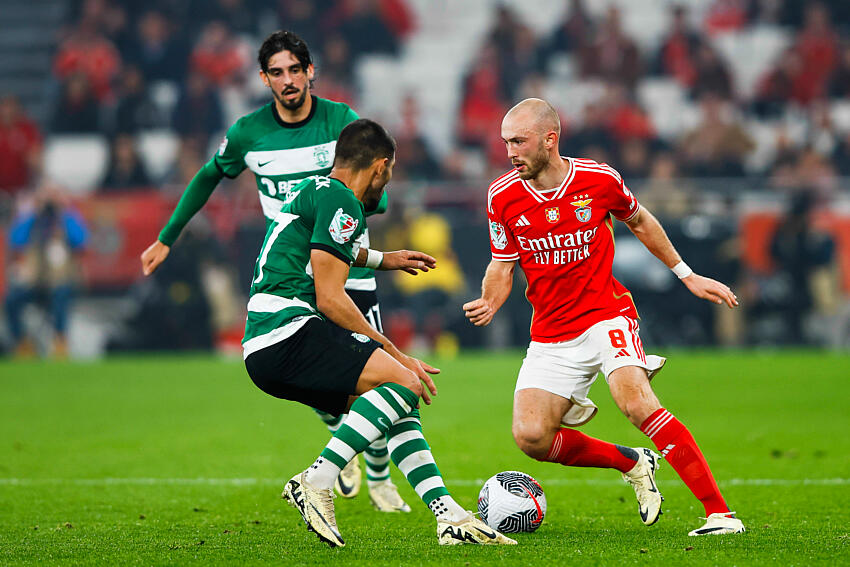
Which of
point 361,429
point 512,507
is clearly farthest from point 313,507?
point 512,507

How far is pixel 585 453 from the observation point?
19.9ft

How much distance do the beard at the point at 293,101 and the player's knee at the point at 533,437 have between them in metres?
2.34

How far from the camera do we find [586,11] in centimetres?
2273

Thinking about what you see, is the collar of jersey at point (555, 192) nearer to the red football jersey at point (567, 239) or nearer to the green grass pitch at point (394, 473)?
the red football jersey at point (567, 239)

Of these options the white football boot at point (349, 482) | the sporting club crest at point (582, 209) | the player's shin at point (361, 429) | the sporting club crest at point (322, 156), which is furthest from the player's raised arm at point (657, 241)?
the white football boot at point (349, 482)

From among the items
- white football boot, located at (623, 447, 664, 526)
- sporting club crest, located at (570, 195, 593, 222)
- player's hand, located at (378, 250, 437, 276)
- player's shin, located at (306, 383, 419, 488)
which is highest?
sporting club crest, located at (570, 195, 593, 222)

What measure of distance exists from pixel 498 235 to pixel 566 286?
0.47 metres

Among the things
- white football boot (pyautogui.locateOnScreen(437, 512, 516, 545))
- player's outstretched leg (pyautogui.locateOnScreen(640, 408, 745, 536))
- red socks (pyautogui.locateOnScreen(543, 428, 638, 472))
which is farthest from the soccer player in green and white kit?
player's outstretched leg (pyautogui.locateOnScreen(640, 408, 745, 536))

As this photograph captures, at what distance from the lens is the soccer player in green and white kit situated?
659 cm

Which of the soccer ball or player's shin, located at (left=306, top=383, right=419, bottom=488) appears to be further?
the soccer ball

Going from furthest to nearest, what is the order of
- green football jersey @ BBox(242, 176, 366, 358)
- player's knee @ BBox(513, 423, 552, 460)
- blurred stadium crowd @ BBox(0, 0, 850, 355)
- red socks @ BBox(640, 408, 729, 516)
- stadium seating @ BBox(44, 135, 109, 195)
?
1. stadium seating @ BBox(44, 135, 109, 195)
2. blurred stadium crowd @ BBox(0, 0, 850, 355)
3. player's knee @ BBox(513, 423, 552, 460)
4. red socks @ BBox(640, 408, 729, 516)
5. green football jersey @ BBox(242, 176, 366, 358)

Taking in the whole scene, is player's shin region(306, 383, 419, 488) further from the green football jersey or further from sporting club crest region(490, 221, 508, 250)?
A: sporting club crest region(490, 221, 508, 250)

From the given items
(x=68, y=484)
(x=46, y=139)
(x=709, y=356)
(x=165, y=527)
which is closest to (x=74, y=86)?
(x=46, y=139)

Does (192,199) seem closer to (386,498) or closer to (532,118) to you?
(386,498)
